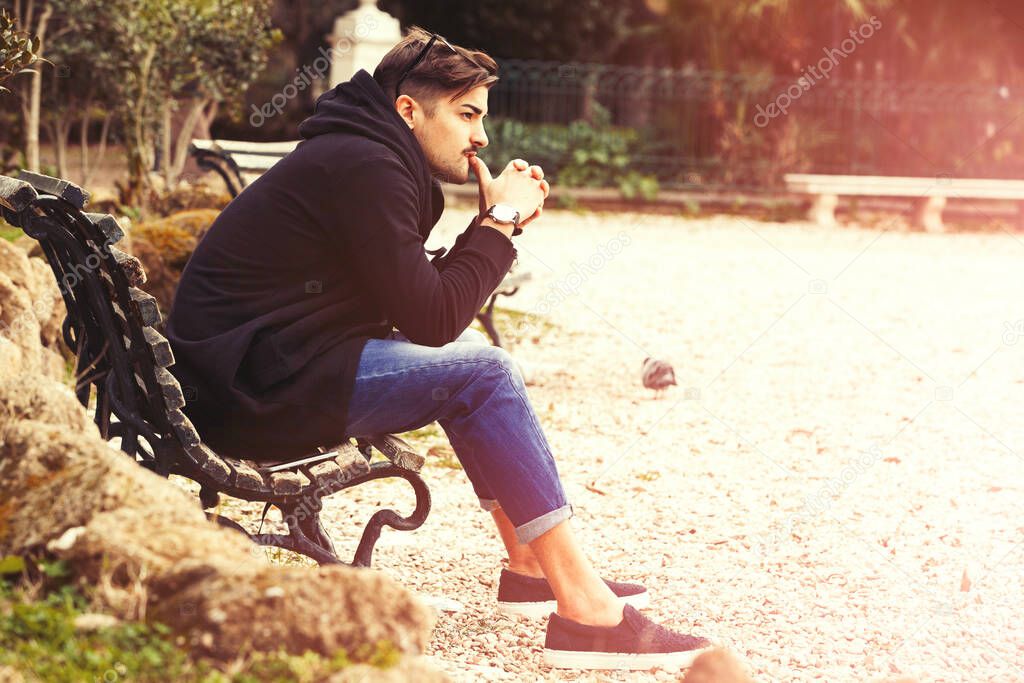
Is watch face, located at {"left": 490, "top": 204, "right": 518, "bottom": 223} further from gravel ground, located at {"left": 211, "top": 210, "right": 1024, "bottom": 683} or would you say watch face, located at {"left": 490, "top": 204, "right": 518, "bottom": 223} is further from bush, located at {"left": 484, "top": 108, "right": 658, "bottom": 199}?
bush, located at {"left": 484, "top": 108, "right": 658, "bottom": 199}

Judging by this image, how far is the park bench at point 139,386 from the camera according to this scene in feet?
9.93

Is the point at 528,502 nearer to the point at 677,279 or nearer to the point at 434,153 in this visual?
the point at 434,153

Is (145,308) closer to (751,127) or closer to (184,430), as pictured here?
(184,430)

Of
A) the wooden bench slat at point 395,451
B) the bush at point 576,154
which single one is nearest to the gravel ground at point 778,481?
the wooden bench slat at point 395,451

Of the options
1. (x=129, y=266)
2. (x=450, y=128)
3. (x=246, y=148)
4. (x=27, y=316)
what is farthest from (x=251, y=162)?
(x=129, y=266)

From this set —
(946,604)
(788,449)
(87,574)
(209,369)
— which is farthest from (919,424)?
(87,574)

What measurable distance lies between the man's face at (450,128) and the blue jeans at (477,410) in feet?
1.72

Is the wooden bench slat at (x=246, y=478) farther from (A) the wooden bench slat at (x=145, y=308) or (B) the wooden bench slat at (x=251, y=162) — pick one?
(B) the wooden bench slat at (x=251, y=162)

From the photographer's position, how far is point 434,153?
342cm

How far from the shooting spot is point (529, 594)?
3.68 metres

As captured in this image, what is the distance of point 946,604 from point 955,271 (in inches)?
357

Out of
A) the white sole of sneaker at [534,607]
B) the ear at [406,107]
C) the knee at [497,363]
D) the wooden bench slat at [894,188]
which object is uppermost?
the ear at [406,107]

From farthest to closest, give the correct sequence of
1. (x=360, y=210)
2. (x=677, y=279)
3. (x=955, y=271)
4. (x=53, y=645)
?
(x=955, y=271)
(x=677, y=279)
(x=360, y=210)
(x=53, y=645)

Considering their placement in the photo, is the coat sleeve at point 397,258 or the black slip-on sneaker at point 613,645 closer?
the coat sleeve at point 397,258
